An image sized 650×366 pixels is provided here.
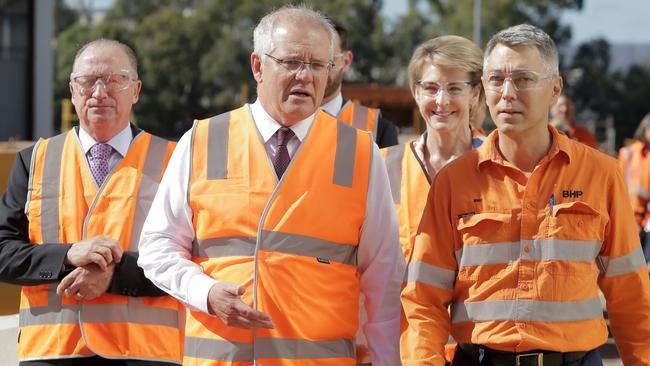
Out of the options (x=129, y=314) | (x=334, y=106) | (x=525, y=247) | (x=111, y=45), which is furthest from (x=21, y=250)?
(x=334, y=106)

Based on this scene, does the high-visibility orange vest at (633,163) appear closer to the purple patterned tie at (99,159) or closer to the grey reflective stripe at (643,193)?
the grey reflective stripe at (643,193)

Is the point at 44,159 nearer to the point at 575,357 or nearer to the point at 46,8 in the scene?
the point at 575,357

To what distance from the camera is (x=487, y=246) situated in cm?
396

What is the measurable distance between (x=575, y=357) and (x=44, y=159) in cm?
237

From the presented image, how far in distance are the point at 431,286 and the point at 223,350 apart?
0.79m

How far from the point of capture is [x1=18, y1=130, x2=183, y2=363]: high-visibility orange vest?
447 cm

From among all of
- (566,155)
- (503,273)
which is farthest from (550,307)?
(566,155)

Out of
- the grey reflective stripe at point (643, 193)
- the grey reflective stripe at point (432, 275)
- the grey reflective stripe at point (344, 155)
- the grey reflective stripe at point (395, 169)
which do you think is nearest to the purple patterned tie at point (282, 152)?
the grey reflective stripe at point (344, 155)

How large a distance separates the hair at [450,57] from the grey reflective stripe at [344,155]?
1132 millimetres

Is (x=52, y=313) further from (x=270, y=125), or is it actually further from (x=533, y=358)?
(x=533, y=358)

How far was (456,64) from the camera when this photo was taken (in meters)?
5.17

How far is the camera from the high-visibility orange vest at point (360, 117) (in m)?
6.43

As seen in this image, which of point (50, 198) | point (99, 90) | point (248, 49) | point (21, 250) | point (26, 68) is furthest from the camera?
point (248, 49)

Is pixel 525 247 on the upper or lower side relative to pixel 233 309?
upper
